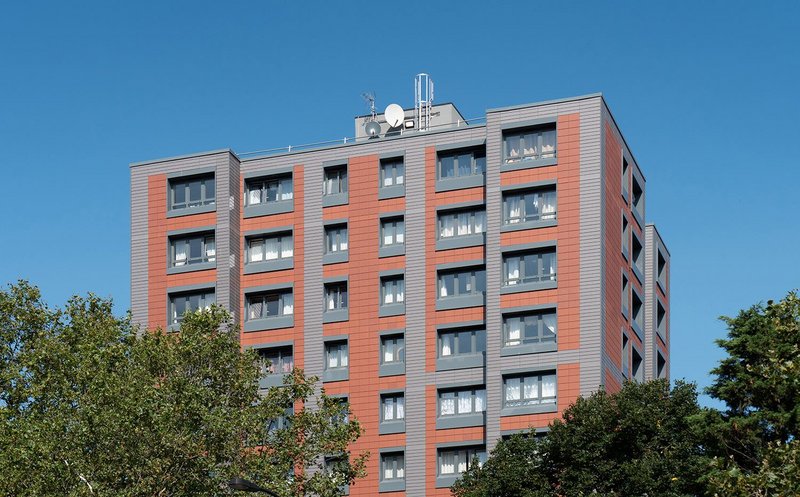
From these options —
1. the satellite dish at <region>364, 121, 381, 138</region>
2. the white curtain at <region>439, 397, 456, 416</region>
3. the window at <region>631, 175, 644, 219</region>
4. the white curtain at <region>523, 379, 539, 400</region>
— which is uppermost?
A: the satellite dish at <region>364, 121, 381, 138</region>

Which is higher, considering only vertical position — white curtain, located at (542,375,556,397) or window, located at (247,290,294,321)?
window, located at (247,290,294,321)

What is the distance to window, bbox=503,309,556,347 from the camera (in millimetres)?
92125

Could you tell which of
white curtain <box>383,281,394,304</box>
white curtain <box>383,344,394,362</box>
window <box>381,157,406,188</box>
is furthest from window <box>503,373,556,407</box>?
window <box>381,157,406,188</box>

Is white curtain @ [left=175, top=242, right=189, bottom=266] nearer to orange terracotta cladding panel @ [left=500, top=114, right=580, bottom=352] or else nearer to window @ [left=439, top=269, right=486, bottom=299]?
window @ [left=439, top=269, right=486, bottom=299]

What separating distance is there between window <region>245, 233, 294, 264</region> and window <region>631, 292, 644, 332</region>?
77.0ft

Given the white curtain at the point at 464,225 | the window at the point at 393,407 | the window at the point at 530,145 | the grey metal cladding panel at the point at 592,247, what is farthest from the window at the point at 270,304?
the grey metal cladding panel at the point at 592,247

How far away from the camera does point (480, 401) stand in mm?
94250

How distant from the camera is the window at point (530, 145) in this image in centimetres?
9456

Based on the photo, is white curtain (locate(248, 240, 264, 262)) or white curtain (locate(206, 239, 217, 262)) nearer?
white curtain (locate(206, 239, 217, 262))

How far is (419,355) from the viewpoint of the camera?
95.6 m

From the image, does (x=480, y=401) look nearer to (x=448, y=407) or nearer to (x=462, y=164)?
(x=448, y=407)

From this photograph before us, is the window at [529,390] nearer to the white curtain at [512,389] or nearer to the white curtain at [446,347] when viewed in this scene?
the white curtain at [512,389]

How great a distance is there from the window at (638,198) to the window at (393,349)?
20038mm

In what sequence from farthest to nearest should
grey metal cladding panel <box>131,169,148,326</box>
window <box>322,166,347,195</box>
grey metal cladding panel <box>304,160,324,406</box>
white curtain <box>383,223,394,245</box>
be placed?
grey metal cladding panel <box>131,169,148,326</box>
window <box>322,166,347,195</box>
white curtain <box>383,223,394,245</box>
grey metal cladding panel <box>304,160,324,406</box>
